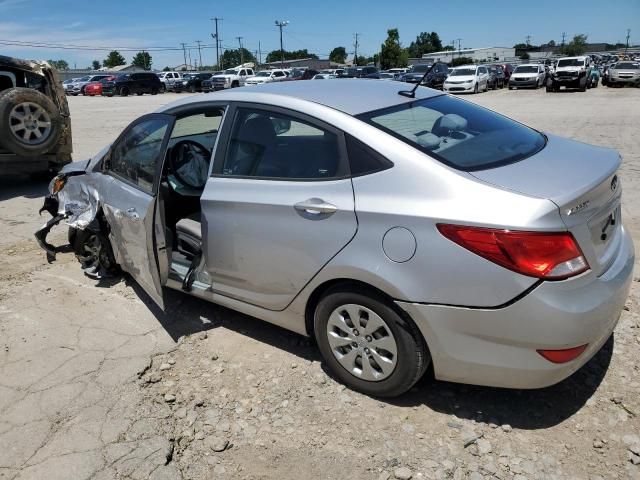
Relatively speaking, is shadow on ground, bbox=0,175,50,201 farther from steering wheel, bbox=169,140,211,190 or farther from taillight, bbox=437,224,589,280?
taillight, bbox=437,224,589,280

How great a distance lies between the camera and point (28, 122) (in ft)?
23.2

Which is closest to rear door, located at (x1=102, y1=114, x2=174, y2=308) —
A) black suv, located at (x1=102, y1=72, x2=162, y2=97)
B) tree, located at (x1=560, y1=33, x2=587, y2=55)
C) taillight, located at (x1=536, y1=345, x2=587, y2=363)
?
taillight, located at (x1=536, y1=345, x2=587, y2=363)

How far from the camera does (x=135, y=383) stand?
3.17m

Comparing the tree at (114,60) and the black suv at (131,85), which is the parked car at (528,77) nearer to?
the black suv at (131,85)

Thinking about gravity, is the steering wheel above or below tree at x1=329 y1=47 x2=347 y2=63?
below

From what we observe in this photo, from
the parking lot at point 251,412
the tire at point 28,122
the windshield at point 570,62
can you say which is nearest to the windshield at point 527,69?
the windshield at point 570,62

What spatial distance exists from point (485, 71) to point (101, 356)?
3251 centimetres

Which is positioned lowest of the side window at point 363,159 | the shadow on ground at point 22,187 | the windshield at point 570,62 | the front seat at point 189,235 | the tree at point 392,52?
the shadow on ground at point 22,187

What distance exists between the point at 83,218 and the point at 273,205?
7.09ft

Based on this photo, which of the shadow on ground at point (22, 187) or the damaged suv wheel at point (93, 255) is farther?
the shadow on ground at point (22, 187)

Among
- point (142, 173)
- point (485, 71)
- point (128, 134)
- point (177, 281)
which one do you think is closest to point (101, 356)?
point (177, 281)

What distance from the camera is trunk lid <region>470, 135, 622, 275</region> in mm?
2330

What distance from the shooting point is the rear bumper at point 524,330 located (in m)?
2.25

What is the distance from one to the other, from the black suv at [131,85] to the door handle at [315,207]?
125 ft
